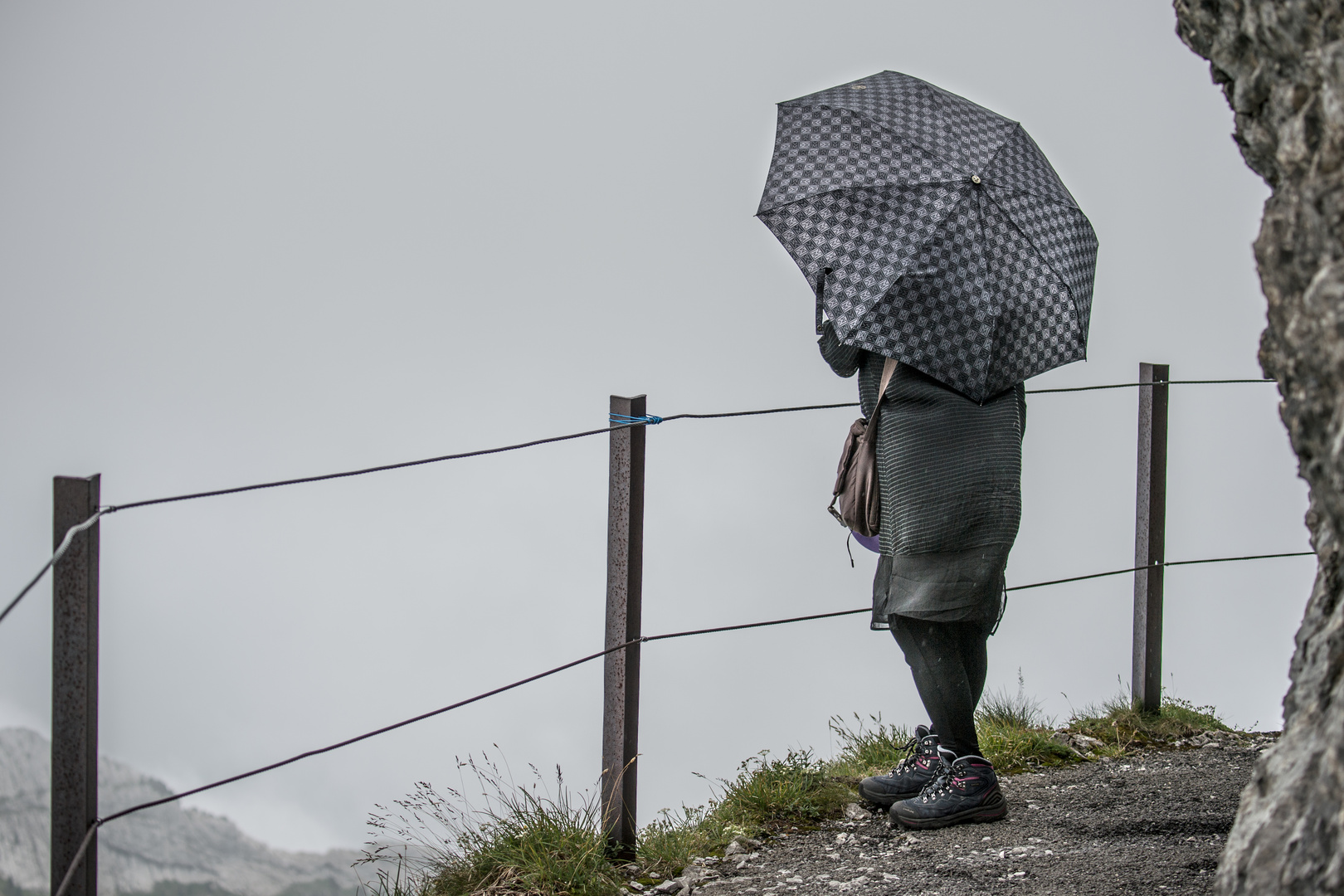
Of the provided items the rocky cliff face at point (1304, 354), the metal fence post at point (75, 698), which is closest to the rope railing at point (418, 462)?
the metal fence post at point (75, 698)

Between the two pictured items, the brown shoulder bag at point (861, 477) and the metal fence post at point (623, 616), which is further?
the metal fence post at point (623, 616)

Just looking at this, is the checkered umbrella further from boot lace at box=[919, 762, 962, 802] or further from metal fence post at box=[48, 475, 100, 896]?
metal fence post at box=[48, 475, 100, 896]

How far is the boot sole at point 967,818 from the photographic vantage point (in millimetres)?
3516

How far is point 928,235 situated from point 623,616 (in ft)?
4.49

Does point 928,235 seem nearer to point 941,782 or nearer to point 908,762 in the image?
point 941,782

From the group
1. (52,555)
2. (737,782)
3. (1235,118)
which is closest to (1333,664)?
(1235,118)

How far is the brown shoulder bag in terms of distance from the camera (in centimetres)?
335

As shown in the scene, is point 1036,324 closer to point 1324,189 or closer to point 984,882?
point 1324,189

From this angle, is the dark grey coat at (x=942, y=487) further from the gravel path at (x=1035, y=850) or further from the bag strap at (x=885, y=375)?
the gravel path at (x=1035, y=850)

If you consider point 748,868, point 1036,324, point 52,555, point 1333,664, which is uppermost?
point 1036,324

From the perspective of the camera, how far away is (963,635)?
3441 mm

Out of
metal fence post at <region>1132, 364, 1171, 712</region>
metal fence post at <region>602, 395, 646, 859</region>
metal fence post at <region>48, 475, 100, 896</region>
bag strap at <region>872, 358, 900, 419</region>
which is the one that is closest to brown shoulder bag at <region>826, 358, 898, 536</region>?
bag strap at <region>872, 358, 900, 419</region>

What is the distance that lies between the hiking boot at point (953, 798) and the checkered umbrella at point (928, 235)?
3.73 feet

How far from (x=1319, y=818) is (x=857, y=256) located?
68.0 inches
